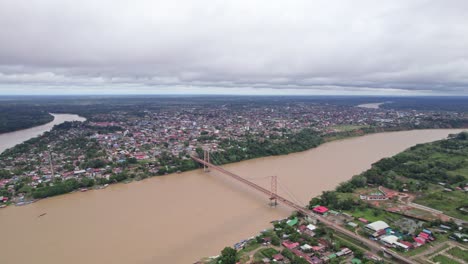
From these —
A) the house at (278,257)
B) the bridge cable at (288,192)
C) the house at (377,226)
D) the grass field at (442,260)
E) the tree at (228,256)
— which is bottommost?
the bridge cable at (288,192)

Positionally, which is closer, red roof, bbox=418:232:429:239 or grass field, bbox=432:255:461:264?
→ grass field, bbox=432:255:461:264

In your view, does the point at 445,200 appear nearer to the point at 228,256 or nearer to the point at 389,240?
the point at 389,240

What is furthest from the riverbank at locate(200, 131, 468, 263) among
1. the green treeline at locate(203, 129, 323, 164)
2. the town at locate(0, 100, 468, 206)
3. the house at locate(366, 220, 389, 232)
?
the town at locate(0, 100, 468, 206)

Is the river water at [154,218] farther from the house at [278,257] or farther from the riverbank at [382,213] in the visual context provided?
the house at [278,257]

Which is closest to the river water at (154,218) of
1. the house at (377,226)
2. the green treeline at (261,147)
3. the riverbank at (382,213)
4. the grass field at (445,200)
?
the riverbank at (382,213)

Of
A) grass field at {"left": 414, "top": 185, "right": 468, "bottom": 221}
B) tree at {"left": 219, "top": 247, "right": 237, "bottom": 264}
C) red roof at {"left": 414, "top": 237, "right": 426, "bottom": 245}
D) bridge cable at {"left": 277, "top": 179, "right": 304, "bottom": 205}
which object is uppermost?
tree at {"left": 219, "top": 247, "right": 237, "bottom": 264}

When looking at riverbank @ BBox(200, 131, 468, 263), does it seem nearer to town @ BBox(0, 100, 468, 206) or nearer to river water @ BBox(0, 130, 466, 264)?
river water @ BBox(0, 130, 466, 264)
